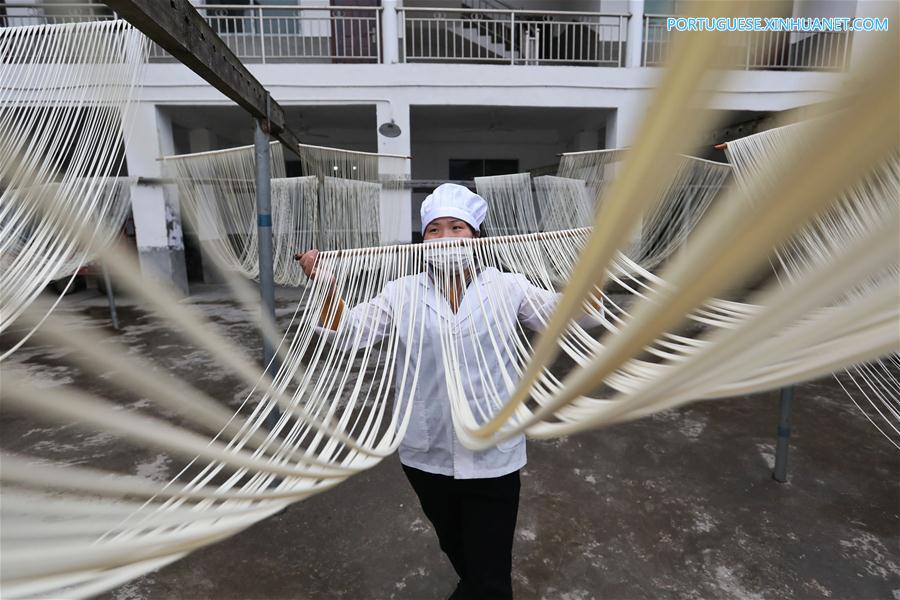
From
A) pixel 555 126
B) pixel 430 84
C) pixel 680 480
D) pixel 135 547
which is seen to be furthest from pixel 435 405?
pixel 555 126

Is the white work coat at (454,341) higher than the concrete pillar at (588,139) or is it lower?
lower

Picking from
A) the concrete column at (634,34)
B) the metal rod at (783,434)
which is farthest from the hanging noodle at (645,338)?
the concrete column at (634,34)

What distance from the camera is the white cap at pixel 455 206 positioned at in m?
1.11

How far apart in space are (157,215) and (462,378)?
5716 millimetres

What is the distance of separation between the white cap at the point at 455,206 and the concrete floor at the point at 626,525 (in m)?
1.08

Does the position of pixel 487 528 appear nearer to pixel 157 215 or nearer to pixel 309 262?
pixel 309 262

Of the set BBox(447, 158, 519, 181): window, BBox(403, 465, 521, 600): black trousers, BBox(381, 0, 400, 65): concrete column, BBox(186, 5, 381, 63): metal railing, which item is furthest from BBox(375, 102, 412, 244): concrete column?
BBox(403, 465, 521, 600): black trousers

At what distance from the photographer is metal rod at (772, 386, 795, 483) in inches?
74.3

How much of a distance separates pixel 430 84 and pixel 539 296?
15.5 feet

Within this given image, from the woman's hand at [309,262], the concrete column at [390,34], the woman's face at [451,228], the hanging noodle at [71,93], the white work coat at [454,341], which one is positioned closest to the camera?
the white work coat at [454,341]

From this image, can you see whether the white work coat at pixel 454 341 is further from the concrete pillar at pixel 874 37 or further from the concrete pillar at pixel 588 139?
the concrete pillar at pixel 588 139

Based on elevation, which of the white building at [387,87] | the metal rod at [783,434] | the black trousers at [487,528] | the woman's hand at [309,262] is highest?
the white building at [387,87]

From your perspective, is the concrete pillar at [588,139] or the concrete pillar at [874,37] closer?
the concrete pillar at [874,37]

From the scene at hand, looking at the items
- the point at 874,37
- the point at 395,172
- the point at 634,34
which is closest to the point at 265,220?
the point at 874,37
